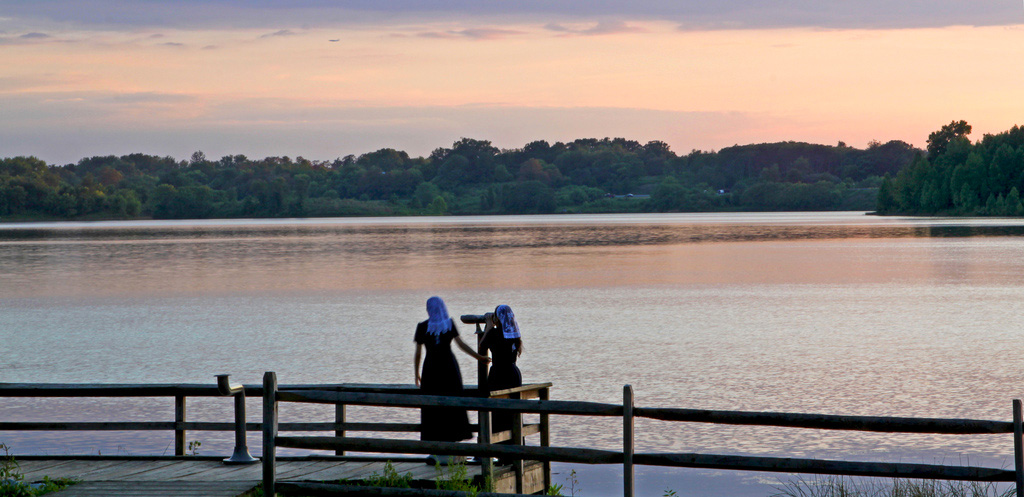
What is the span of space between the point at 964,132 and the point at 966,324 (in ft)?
611

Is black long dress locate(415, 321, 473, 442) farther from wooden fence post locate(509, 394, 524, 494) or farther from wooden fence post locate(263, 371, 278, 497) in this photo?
wooden fence post locate(263, 371, 278, 497)

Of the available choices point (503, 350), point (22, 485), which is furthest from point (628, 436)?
point (22, 485)

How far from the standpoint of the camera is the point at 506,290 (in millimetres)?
40969

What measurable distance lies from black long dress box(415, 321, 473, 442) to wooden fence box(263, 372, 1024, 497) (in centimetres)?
112

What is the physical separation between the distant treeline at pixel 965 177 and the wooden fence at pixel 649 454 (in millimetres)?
174320

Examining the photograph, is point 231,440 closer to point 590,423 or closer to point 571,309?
point 590,423

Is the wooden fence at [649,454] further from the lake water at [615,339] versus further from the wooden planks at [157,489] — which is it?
the lake water at [615,339]

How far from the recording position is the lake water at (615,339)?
14266 millimetres

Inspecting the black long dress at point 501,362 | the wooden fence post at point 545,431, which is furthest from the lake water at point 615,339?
the black long dress at point 501,362

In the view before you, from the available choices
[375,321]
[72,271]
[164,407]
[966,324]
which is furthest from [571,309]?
[72,271]

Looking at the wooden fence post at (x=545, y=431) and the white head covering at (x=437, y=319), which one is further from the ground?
the white head covering at (x=437, y=319)

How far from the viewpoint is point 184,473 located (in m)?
9.23

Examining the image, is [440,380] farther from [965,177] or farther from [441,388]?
[965,177]

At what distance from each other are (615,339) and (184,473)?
55.4 ft
